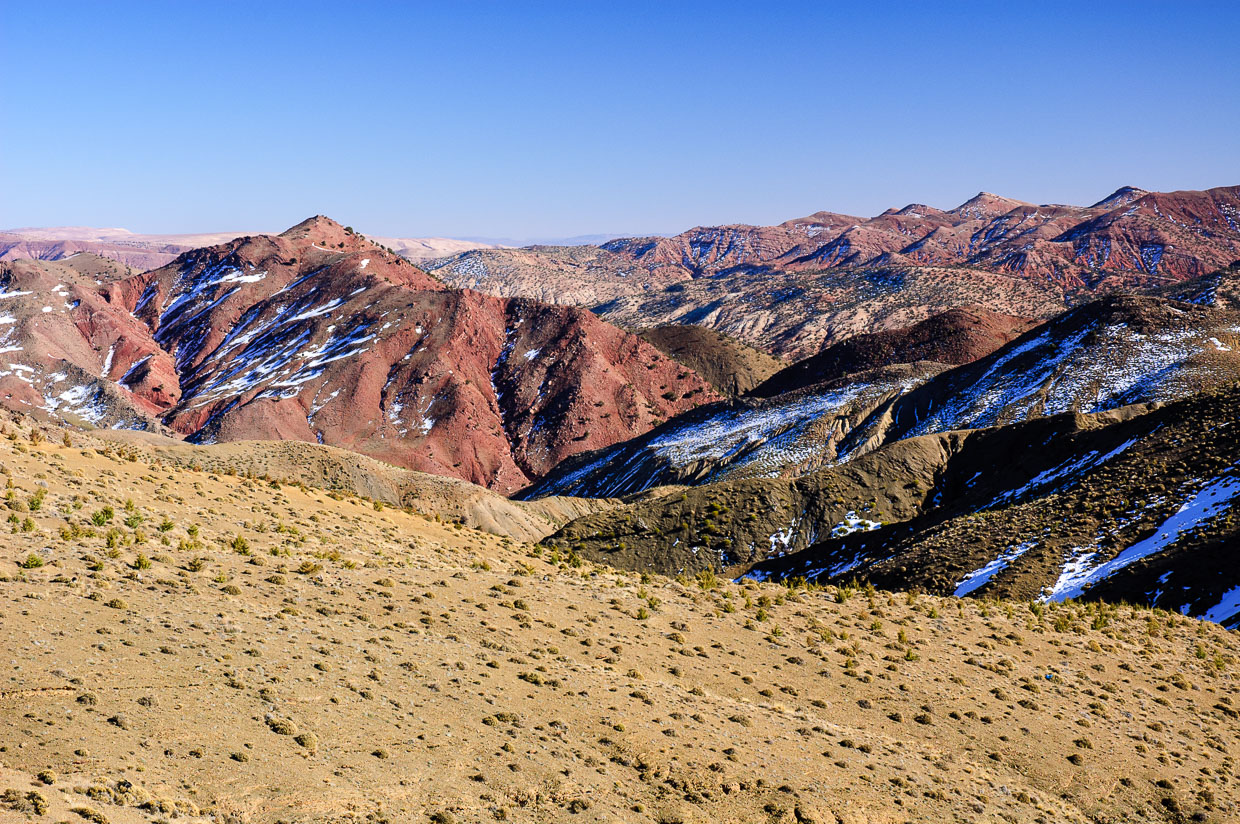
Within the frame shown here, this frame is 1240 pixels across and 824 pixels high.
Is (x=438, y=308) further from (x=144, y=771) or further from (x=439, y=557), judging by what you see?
(x=144, y=771)

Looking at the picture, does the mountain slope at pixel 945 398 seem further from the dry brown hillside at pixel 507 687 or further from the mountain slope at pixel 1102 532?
the dry brown hillside at pixel 507 687

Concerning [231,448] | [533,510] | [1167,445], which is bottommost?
[533,510]

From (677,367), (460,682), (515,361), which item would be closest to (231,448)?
(460,682)

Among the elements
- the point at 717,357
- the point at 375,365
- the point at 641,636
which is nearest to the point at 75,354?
the point at 375,365

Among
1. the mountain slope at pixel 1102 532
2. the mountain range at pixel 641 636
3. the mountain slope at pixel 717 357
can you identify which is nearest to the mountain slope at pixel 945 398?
the mountain range at pixel 641 636

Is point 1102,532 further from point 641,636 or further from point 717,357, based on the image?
point 717,357

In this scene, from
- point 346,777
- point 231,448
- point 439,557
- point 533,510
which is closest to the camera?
point 346,777

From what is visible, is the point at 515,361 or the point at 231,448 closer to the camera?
the point at 231,448

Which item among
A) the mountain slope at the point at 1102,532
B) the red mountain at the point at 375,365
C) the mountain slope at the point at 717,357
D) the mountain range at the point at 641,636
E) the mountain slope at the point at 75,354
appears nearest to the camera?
the mountain range at the point at 641,636

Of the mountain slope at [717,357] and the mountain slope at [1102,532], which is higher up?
the mountain slope at [717,357]
